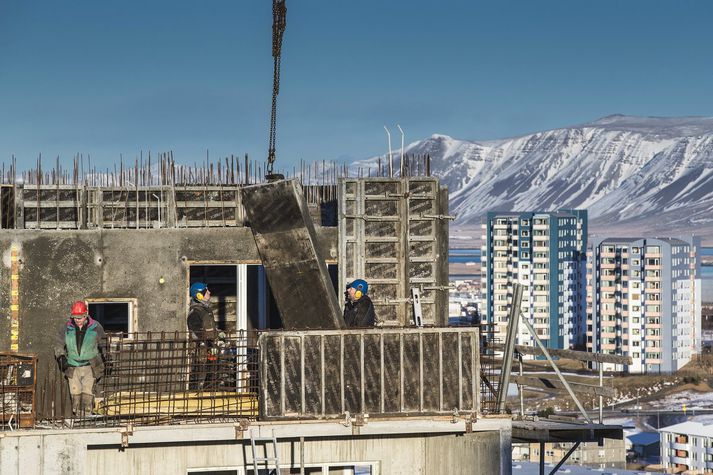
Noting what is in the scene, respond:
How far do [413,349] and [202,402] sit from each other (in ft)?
9.99

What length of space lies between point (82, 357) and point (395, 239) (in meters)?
6.44

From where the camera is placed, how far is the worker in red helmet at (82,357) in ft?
46.9

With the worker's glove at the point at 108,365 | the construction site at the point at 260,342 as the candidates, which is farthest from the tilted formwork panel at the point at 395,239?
the worker's glove at the point at 108,365

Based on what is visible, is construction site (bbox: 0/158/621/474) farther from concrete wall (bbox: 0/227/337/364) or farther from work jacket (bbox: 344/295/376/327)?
work jacket (bbox: 344/295/376/327)

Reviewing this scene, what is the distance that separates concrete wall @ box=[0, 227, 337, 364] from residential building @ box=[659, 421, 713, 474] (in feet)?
345

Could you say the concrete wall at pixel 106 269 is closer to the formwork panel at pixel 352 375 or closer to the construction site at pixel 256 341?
the construction site at pixel 256 341

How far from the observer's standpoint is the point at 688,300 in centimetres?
17638

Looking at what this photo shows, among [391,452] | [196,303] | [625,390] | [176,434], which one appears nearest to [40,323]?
[196,303]

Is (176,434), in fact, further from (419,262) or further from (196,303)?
(419,262)

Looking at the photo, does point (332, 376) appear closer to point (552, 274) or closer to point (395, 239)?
point (395, 239)

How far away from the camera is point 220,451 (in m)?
13.9

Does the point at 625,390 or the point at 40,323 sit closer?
the point at 40,323

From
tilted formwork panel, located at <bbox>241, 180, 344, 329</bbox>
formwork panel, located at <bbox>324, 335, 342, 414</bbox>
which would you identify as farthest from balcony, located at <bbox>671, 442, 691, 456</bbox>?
formwork panel, located at <bbox>324, 335, 342, 414</bbox>

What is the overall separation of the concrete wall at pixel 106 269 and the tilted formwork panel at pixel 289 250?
228 cm
